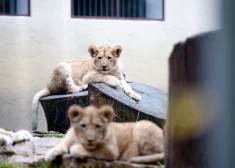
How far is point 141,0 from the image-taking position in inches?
463

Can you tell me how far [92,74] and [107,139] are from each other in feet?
16.8

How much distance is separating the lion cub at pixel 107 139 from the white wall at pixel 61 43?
24.5 feet

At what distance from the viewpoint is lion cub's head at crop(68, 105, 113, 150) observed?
3098mm

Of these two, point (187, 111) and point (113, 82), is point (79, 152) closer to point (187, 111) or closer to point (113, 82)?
point (187, 111)

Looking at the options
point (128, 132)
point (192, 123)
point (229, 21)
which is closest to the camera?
point (229, 21)

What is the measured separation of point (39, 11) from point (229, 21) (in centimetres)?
1029

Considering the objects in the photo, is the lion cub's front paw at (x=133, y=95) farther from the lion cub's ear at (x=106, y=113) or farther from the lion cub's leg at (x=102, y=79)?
the lion cub's ear at (x=106, y=113)

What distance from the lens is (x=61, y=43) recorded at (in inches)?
442

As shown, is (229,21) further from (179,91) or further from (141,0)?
(141,0)

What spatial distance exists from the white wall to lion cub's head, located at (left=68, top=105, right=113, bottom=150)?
7754mm

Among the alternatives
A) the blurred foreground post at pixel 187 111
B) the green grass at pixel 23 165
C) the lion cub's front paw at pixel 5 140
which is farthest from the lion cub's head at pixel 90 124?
the lion cub's front paw at pixel 5 140

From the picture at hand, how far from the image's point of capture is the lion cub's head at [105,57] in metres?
7.86

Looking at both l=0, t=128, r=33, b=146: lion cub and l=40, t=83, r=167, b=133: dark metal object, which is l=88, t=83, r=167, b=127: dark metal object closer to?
l=40, t=83, r=167, b=133: dark metal object

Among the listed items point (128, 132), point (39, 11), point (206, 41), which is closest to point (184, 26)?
point (39, 11)
